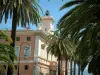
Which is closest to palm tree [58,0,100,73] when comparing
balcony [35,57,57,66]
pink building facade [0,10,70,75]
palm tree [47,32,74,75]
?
palm tree [47,32,74,75]

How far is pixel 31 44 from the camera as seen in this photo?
7456cm

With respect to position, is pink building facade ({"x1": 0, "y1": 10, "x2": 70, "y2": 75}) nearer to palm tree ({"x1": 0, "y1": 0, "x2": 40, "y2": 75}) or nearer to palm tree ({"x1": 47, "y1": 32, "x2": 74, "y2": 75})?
palm tree ({"x1": 47, "y1": 32, "x2": 74, "y2": 75})

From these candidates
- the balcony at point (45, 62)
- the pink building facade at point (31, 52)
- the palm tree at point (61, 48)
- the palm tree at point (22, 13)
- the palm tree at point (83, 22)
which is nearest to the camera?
the palm tree at point (83, 22)

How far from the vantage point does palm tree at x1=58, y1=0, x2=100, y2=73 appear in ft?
82.3

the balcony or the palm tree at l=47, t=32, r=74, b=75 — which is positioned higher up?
the palm tree at l=47, t=32, r=74, b=75

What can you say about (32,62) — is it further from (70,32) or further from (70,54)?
(70,32)

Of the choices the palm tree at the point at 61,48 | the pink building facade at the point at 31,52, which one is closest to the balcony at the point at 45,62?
the pink building facade at the point at 31,52

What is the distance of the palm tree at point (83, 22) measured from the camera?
25.1 metres

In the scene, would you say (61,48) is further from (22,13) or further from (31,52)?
(22,13)

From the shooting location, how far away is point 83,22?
26297 millimetres

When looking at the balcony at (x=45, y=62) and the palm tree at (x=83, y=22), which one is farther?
the balcony at (x=45, y=62)

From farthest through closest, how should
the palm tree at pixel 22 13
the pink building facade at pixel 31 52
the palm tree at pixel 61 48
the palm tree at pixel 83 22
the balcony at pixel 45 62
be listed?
the balcony at pixel 45 62
the pink building facade at pixel 31 52
the palm tree at pixel 61 48
the palm tree at pixel 22 13
the palm tree at pixel 83 22

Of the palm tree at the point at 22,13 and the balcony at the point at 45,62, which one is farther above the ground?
the palm tree at the point at 22,13

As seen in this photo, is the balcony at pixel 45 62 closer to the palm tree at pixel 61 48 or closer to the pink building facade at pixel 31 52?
the pink building facade at pixel 31 52
